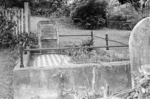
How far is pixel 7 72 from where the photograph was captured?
5789 mm

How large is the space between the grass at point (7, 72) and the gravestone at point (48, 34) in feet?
4.73

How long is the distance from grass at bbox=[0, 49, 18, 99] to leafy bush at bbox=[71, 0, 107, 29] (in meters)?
10.0

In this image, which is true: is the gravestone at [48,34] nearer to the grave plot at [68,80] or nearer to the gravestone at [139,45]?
the grave plot at [68,80]

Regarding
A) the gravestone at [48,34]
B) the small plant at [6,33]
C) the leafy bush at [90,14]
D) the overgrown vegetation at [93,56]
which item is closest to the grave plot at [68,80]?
the overgrown vegetation at [93,56]

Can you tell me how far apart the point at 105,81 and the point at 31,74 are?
1.73m

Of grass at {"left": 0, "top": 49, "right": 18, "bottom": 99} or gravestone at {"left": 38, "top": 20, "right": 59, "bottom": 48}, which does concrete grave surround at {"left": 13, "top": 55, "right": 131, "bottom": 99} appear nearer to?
grass at {"left": 0, "top": 49, "right": 18, "bottom": 99}

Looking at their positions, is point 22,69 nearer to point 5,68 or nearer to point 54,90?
point 54,90

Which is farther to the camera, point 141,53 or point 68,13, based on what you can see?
point 68,13

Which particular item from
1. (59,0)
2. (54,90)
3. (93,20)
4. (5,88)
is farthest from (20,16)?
(59,0)

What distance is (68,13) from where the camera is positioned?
1950cm

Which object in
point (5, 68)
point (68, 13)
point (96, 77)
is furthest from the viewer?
point (68, 13)

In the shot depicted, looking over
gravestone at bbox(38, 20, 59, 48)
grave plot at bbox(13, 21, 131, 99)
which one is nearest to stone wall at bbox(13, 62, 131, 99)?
grave plot at bbox(13, 21, 131, 99)

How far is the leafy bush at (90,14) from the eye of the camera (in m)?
16.5

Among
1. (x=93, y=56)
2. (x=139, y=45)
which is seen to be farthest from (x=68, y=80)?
(x=93, y=56)
